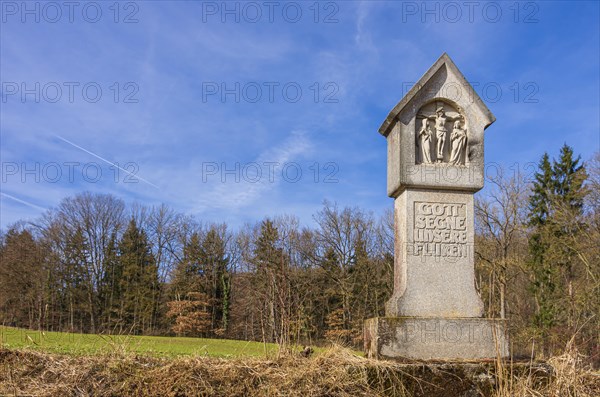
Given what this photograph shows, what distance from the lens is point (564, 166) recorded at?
117ft

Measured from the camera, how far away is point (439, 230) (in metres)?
6.21

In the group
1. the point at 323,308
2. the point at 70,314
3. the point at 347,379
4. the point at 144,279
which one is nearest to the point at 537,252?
the point at 323,308

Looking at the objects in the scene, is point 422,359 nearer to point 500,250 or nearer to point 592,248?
point 592,248

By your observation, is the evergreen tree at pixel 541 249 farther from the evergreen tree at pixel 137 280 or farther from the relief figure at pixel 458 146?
→ the evergreen tree at pixel 137 280

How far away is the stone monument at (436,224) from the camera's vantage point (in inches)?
228

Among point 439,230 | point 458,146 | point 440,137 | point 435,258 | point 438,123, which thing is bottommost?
point 435,258

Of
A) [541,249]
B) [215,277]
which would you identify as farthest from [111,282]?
[541,249]

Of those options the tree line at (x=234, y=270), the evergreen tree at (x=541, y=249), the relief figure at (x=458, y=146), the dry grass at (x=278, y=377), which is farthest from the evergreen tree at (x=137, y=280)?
the relief figure at (x=458, y=146)

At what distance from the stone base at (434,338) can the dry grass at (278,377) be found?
574 millimetres

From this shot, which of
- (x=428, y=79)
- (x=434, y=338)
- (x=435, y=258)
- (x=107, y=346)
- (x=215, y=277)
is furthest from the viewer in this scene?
(x=215, y=277)

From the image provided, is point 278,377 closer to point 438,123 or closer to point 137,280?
point 438,123

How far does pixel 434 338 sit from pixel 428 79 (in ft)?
10.8

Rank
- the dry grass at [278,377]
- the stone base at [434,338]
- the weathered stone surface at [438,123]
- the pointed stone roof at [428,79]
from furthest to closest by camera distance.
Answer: the pointed stone roof at [428,79] → the weathered stone surface at [438,123] → the stone base at [434,338] → the dry grass at [278,377]

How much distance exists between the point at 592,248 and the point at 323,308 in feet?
58.2
